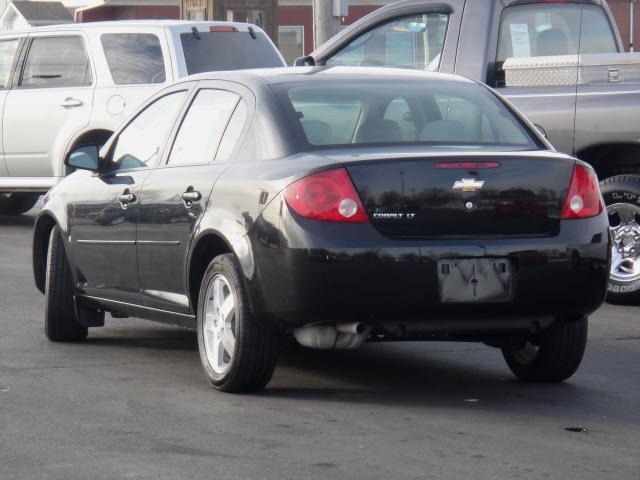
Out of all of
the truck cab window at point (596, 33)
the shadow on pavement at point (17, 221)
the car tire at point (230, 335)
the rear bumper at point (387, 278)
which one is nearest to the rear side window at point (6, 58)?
the shadow on pavement at point (17, 221)

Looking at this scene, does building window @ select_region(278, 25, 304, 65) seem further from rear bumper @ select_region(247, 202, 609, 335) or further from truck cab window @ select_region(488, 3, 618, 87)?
rear bumper @ select_region(247, 202, 609, 335)

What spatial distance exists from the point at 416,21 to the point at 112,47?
4605 millimetres

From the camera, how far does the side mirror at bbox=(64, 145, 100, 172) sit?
26.6 feet

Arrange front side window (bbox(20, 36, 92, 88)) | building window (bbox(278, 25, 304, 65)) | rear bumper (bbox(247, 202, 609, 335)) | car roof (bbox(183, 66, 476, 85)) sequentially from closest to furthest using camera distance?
rear bumper (bbox(247, 202, 609, 335))
car roof (bbox(183, 66, 476, 85))
front side window (bbox(20, 36, 92, 88))
building window (bbox(278, 25, 304, 65))

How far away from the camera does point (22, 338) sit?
8445mm

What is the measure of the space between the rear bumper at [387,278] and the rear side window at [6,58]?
9.27 m

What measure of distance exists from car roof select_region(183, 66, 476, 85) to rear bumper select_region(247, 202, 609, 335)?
1027 millimetres

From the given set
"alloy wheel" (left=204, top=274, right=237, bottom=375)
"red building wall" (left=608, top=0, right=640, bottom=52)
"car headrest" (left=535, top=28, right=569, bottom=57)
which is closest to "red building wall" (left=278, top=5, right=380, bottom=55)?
"red building wall" (left=608, top=0, right=640, bottom=52)

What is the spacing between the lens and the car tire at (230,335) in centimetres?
654

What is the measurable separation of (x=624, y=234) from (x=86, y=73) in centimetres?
634

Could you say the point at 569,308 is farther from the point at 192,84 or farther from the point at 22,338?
the point at 22,338

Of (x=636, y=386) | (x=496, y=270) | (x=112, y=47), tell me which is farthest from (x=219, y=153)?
(x=112, y=47)

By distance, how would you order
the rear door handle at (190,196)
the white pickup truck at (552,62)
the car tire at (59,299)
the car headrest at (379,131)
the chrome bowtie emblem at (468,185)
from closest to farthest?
the chrome bowtie emblem at (468,185) < the car headrest at (379,131) < the rear door handle at (190,196) < the car tire at (59,299) < the white pickup truck at (552,62)

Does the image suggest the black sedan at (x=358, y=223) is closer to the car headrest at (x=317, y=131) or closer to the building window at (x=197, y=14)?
the car headrest at (x=317, y=131)
